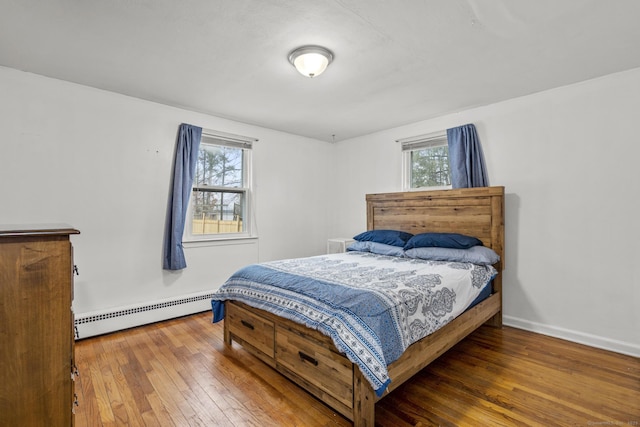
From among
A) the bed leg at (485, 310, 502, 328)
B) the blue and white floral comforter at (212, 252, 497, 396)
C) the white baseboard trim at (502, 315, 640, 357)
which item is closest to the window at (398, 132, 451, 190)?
the blue and white floral comforter at (212, 252, 497, 396)

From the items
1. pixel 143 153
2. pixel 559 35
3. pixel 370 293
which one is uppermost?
pixel 559 35

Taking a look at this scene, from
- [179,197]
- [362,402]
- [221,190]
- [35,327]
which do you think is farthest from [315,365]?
[221,190]

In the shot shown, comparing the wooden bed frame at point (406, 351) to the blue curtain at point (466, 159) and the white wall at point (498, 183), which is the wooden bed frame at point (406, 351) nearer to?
the blue curtain at point (466, 159)

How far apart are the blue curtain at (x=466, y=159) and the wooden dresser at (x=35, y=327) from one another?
11.5ft

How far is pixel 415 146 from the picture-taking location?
4164 mm

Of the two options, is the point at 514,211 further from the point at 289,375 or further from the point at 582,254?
the point at 289,375

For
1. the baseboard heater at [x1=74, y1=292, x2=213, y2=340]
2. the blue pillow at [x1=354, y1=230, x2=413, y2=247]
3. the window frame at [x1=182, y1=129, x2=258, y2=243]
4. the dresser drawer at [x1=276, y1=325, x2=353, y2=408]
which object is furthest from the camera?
the window frame at [x1=182, y1=129, x2=258, y2=243]

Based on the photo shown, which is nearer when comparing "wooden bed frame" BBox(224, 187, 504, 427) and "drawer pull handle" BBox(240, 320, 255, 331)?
"wooden bed frame" BBox(224, 187, 504, 427)

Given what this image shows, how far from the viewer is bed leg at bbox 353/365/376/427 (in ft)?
5.34

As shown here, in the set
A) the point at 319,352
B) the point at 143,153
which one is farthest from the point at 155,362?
the point at 143,153

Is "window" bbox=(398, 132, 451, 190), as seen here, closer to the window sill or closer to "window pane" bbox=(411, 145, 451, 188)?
"window pane" bbox=(411, 145, 451, 188)

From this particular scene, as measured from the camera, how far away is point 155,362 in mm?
2455

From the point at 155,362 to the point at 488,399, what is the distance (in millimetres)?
2439

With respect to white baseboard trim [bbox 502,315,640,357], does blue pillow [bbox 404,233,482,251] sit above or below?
above
